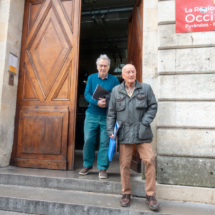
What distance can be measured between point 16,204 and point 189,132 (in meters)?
2.95

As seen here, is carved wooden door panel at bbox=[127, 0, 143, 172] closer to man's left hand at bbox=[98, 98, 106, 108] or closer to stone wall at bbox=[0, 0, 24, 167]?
man's left hand at bbox=[98, 98, 106, 108]

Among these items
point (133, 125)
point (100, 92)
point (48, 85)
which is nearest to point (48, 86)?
point (48, 85)

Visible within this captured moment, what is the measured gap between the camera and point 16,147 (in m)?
4.43

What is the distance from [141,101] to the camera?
2.87 meters

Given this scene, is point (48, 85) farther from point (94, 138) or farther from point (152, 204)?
point (152, 204)

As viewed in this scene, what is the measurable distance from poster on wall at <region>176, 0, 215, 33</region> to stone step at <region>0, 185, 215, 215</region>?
9.24 ft

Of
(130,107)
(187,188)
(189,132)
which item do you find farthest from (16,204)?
(189,132)

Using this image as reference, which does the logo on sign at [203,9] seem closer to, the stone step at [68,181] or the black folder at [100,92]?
the black folder at [100,92]

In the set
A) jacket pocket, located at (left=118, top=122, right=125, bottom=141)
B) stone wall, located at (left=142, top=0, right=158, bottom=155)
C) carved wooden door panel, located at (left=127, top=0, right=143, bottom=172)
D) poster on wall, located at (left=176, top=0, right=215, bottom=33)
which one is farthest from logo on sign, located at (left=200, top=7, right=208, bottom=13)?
jacket pocket, located at (left=118, top=122, right=125, bottom=141)

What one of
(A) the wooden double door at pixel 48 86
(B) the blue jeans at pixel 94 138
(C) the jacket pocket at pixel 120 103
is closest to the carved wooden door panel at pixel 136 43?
(A) the wooden double door at pixel 48 86

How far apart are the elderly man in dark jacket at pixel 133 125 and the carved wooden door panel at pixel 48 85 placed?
1.60 metres

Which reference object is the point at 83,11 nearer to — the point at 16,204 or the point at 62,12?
the point at 62,12

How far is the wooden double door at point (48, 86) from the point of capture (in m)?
4.23

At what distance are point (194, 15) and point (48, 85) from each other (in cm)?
318
